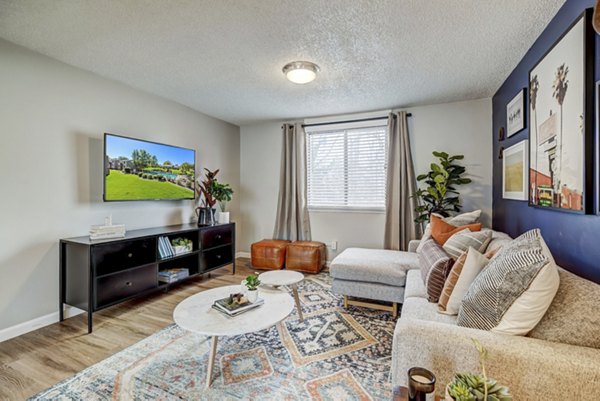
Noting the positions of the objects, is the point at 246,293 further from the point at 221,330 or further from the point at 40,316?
the point at 40,316

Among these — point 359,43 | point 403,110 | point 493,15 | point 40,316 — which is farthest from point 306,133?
point 40,316

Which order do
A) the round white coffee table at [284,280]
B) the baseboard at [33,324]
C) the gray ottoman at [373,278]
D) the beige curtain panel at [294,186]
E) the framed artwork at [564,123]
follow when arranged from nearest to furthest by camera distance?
the framed artwork at [564,123]
the baseboard at [33,324]
the round white coffee table at [284,280]
the gray ottoman at [373,278]
the beige curtain panel at [294,186]

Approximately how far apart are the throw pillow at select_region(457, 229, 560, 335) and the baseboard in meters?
3.34

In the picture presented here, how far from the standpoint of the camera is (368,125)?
4.20 m

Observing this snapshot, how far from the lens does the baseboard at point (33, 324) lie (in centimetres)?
226

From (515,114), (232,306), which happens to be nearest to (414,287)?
(232,306)

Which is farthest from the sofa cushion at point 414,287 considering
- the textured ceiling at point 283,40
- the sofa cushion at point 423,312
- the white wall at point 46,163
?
the white wall at point 46,163

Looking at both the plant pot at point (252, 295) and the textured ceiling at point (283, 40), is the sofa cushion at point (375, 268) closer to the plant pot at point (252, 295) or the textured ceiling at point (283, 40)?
the plant pot at point (252, 295)

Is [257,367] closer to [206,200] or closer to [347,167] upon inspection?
[206,200]

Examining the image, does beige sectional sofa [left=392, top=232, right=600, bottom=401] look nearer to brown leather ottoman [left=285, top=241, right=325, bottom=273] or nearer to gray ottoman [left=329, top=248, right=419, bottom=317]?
gray ottoman [left=329, top=248, right=419, bottom=317]

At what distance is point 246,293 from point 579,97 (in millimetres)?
2355

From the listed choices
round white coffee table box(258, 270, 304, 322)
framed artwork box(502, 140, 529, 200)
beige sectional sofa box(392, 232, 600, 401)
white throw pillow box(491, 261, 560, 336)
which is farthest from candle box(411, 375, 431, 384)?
framed artwork box(502, 140, 529, 200)

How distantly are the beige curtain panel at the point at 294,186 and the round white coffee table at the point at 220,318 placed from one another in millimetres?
2426

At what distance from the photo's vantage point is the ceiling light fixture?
2596 millimetres
